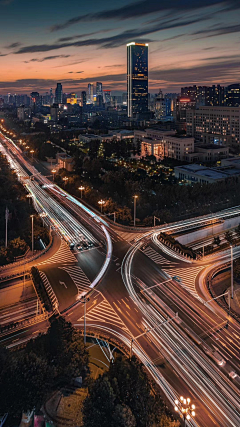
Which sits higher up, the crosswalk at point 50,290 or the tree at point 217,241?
the tree at point 217,241

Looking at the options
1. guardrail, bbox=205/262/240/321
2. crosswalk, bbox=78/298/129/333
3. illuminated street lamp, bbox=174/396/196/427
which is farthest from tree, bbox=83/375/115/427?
guardrail, bbox=205/262/240/321

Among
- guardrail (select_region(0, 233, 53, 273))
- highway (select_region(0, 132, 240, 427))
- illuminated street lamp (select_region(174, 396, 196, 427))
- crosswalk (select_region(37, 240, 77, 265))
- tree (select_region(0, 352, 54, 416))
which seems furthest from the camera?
crosswalk (select_region(37, 240, 77, 265))

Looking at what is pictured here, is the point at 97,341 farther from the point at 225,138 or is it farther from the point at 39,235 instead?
the point at 225,138

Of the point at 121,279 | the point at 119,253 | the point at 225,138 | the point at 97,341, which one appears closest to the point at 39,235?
the point at 119,253

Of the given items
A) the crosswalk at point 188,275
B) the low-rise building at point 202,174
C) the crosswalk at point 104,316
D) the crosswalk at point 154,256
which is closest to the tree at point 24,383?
the crosswalk at point 104,316

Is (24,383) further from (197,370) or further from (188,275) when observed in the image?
(188,275)

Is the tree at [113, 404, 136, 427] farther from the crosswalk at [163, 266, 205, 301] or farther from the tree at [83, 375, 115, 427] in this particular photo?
the crosswalk at [163, 266, 205, 301]

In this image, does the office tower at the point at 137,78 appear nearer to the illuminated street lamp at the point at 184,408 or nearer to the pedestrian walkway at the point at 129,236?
the pedestrian walkway at the point at 129,236
